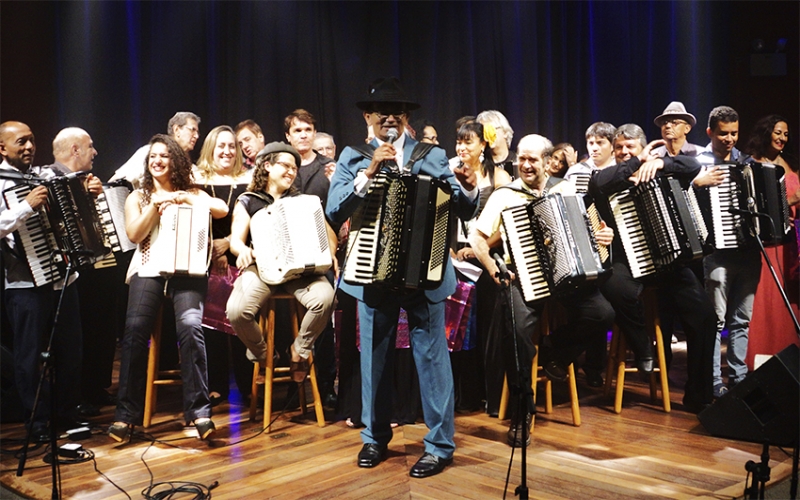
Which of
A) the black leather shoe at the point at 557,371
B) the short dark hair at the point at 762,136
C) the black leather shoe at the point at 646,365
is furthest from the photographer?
the short dark hair at the point at 762,136

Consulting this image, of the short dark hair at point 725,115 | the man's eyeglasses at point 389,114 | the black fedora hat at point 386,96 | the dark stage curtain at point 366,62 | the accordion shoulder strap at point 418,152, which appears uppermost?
the dark stage curtain at point 366,62

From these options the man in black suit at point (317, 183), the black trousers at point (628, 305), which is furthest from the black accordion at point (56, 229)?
the black trousers at point (628, 305)

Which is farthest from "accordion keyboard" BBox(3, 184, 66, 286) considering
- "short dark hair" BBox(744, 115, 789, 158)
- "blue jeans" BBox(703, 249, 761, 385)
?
"short dark hair" BBox(744, 115, 789, 158)

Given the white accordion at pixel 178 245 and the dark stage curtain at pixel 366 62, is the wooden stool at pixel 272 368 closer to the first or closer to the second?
the white accordion at pixel 178 245

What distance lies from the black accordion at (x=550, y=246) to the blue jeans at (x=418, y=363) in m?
0.67

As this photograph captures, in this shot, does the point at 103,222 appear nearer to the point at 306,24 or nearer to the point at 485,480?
the point at 485,480

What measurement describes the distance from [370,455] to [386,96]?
1671 mm

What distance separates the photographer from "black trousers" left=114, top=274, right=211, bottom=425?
13.7ft

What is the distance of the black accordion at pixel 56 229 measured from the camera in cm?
401

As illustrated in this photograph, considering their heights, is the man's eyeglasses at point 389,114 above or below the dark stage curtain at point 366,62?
below

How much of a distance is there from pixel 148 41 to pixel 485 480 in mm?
4688

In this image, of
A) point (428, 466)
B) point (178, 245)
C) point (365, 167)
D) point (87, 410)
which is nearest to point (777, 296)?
point (428, 466)

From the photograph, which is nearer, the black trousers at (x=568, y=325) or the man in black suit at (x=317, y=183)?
the black trousers at (x=568, y=325)

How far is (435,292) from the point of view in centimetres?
365
